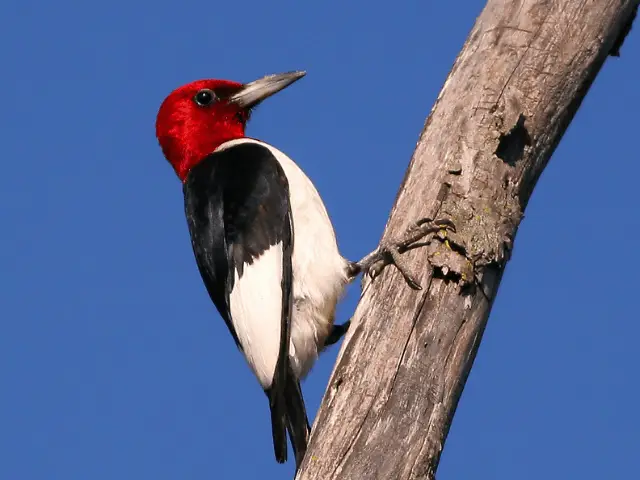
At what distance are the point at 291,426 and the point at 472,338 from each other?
3.54 feet

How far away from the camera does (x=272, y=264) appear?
4191 millimetres

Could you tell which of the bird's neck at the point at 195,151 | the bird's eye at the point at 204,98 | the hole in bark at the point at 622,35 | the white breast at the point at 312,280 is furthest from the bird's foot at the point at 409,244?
the bird's eye at the point at 204,98

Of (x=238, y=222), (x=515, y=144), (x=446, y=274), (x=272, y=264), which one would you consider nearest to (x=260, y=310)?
(x=272, y=264)

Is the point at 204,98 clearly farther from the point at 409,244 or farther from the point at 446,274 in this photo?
the point at 446,274

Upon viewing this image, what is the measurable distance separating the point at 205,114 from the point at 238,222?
1311mm

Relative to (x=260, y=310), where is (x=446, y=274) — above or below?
below

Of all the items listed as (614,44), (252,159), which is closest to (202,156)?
(252,159)

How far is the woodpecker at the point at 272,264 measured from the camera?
395 cm

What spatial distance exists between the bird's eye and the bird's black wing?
37.9 inches

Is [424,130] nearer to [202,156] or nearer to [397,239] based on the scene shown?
[397,239]

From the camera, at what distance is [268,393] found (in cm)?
395

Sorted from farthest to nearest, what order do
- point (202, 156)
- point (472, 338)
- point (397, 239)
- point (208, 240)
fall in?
point (202, 156) < point (208, 240) < point (397, 239) < point (472, 338)

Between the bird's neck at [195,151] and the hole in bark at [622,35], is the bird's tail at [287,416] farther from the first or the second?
the hole in bark at [622,35]

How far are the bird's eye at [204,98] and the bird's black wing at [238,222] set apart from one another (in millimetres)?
962
